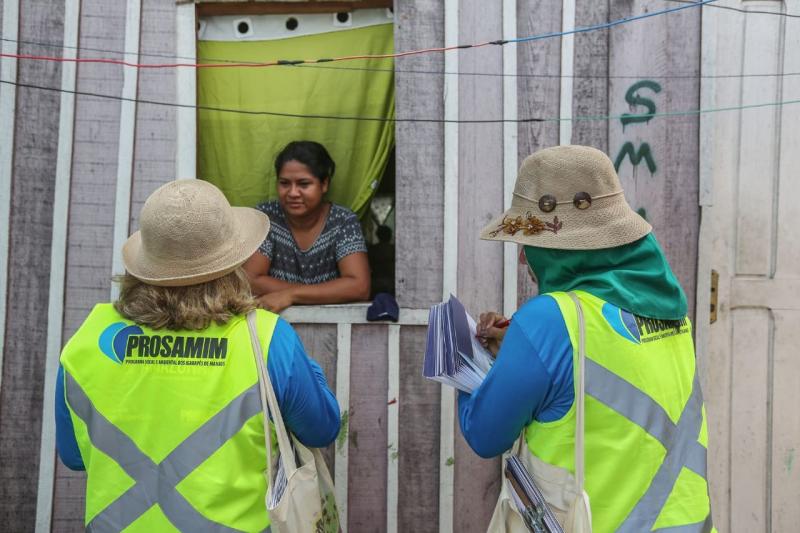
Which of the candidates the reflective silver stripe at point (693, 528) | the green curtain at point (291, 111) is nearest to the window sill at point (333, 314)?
the green curtain at point (291, 111)

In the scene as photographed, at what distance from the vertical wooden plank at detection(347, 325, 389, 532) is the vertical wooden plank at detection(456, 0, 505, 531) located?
1.13ft

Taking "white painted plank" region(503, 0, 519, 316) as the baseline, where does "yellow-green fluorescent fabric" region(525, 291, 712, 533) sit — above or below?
below

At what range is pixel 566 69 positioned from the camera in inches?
136

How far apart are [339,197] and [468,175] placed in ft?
2.43

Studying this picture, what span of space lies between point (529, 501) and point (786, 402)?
83.4 inches

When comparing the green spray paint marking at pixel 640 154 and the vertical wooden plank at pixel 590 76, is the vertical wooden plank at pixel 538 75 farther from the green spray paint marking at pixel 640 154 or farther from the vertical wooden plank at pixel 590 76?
the green spray paint marking at pixel 640 154

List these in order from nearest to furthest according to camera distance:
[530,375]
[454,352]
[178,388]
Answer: [530,375] < [178,388] < [454,352]

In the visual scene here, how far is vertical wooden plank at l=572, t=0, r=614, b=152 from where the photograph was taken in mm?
3447

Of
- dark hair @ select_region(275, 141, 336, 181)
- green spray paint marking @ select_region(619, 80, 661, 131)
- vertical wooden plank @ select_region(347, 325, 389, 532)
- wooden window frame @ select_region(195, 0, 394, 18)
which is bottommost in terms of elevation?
vertical wooden plank @ select_region(347, 325, 389, 532)

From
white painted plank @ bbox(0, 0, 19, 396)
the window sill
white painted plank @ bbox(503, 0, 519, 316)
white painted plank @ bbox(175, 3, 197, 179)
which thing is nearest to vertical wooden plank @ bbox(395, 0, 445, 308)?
the window sill

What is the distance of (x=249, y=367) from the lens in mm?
2047

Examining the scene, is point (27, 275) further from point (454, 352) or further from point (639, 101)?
point (639, 101)

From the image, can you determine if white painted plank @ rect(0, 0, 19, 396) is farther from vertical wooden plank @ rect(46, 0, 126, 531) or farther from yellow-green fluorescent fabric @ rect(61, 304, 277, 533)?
yellow-green fluorescent fabric @ rect(61, 304, 277, 533)

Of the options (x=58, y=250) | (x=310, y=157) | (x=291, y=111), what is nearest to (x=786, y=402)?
(x=310, y=157)
